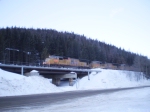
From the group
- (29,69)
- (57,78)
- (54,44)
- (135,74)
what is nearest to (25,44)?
(54,44)

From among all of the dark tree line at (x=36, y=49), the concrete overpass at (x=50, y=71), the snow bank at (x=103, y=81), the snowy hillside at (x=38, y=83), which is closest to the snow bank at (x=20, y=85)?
the snowy hillside at (x=38, y=83)

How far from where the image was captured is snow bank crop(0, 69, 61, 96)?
29.3 meters

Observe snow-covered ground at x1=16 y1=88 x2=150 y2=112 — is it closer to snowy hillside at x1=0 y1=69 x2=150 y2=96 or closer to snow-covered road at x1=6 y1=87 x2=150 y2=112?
snow-covered road at x1=6 y1=87 x2=150 y2=112

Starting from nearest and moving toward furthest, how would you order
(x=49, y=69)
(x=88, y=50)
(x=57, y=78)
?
(x=49, y=69), (x=57, y=78), (x=88, y=50)

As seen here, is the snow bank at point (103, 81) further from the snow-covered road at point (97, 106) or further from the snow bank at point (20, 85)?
the snow-covered road at point (97, 106)

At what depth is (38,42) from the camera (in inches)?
3120

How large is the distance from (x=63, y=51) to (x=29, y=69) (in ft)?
136

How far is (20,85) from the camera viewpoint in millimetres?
32125

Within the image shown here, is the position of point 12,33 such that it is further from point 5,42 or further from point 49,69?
point 49,69

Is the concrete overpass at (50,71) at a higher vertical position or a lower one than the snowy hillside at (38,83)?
higher

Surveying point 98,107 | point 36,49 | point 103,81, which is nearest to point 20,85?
point 98,107

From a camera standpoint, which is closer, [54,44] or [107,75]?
[107,75]

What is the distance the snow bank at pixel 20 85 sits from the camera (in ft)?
96.1

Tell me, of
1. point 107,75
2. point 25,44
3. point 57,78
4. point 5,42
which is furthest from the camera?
point 25,44
